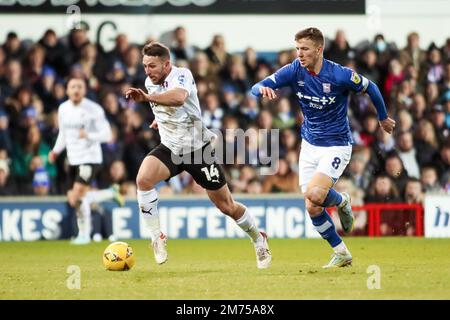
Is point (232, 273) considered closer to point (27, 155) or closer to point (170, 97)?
point (170, 97)

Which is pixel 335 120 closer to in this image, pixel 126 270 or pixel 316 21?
pixel 126 270

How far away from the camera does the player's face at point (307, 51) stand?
999cm

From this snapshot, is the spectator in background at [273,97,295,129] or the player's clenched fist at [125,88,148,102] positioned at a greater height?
the player's clenched fist at [125,88,148,102]

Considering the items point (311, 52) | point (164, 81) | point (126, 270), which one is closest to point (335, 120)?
point (311, 52)

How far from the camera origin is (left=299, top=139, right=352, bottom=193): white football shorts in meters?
10.2

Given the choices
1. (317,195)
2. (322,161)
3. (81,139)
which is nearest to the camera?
(317,195)

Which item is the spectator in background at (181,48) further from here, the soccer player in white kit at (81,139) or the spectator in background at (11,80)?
the spectator in background at (11,80)

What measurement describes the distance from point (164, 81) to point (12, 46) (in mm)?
7464

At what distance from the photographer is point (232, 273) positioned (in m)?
10.1

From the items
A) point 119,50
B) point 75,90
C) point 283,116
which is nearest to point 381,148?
point 283,116

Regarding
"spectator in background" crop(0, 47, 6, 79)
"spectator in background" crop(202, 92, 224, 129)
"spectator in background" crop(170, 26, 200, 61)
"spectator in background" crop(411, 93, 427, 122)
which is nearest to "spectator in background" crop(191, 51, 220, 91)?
"spectator in background" crop(170, 26, 200, 61)

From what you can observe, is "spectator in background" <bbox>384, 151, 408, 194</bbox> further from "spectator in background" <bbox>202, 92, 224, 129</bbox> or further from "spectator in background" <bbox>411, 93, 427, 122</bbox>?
"spectator in background" <bbox>202, 92, 224, 129</bbox>

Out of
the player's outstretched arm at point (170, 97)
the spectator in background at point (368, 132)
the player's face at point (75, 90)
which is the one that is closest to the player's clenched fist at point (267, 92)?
the player's outstretched arm at point (170, 97)

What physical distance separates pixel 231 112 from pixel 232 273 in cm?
693
